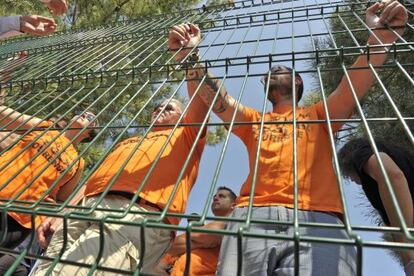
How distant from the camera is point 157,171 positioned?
1920mm

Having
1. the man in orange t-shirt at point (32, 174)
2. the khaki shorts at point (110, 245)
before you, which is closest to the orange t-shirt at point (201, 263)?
the khaki shorts at point (110, 245)

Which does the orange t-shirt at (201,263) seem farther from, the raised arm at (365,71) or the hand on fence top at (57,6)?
the hand on fence top at (57,6)

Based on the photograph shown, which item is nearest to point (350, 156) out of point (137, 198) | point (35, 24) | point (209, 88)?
point (209, 88)

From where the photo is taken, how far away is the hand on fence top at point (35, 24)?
108 inches

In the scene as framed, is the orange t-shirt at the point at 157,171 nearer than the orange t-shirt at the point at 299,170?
No

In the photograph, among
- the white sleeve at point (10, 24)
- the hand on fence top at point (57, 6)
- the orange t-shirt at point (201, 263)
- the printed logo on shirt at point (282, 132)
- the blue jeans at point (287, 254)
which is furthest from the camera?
the hand on fence top at point (57, 6)

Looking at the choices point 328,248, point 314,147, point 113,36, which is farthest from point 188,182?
point 113,36

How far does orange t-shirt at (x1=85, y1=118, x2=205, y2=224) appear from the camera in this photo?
6.08ft

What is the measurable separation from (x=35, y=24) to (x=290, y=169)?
198 centimetres

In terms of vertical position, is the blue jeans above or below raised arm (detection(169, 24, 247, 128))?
below

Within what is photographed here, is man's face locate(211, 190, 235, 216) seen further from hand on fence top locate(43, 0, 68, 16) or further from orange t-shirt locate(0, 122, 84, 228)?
hand on fence top locate(43, 0, 68, 16)

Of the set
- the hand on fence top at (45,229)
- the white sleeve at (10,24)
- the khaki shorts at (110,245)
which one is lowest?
the khaki shorts at (110,245)

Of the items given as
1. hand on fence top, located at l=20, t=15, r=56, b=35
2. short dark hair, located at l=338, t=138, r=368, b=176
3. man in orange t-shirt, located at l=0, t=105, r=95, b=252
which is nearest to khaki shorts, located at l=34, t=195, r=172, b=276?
man in orange t-shirt, located at l=0, t=105, r=95, b=252

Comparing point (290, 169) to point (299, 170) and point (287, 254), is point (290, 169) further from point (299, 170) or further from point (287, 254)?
point (287, 254)
